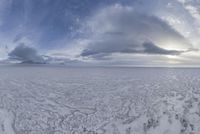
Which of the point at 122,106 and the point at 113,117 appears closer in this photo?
the point at 113,117

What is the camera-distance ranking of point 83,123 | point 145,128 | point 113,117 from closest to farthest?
point 145,128, point 83,123, point 113,117

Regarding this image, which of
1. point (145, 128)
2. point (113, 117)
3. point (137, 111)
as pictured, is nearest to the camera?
point (145, 128)

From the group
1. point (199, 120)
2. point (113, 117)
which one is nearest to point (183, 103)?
point (199, 120)

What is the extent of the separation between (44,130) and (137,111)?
23.5 feet

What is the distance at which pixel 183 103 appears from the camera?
14.9 meters

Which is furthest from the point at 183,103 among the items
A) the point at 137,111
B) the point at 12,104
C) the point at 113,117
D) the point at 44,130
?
the point at 12,104

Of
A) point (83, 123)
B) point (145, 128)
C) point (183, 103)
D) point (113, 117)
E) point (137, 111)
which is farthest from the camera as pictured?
point (183, 103)

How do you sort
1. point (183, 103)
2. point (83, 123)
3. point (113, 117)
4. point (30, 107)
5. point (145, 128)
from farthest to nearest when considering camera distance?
point (183, 103) → point (30, 107) → point (113, 117) → point (83, 123) → point (145, 128)

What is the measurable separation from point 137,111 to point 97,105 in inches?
143

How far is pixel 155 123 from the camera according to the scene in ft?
34.8

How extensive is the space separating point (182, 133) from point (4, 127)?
10940 mm

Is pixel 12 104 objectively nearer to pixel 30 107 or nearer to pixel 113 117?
pixel 30 107

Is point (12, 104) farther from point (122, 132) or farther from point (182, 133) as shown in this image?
point (182, 133)

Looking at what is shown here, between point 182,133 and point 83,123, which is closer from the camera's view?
point 182,133
